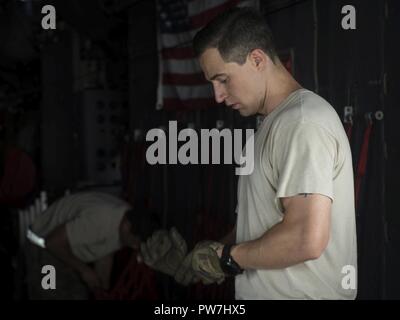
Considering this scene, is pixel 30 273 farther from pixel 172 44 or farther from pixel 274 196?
pixel 274 196

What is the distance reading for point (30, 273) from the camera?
4383 mm

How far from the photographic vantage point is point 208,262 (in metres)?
1.93

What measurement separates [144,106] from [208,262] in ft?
11.6

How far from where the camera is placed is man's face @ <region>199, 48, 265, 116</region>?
6.18 feet

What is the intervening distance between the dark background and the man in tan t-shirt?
95cm

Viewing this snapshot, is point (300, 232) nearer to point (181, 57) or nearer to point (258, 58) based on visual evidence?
point (258, 58)

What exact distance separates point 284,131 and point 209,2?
8.01ft

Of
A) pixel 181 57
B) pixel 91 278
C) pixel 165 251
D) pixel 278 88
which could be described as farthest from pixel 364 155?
pixel 91 278

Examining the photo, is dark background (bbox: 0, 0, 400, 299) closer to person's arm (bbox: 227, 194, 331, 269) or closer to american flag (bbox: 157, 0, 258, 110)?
american flag (bbox: 157, 0, 258, 110)

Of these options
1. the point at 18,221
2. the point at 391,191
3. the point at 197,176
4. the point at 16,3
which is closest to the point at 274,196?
the point at 391,191

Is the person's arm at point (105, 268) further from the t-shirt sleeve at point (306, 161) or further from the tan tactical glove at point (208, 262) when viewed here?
the t-shirt sleeve at point (306, 161)
